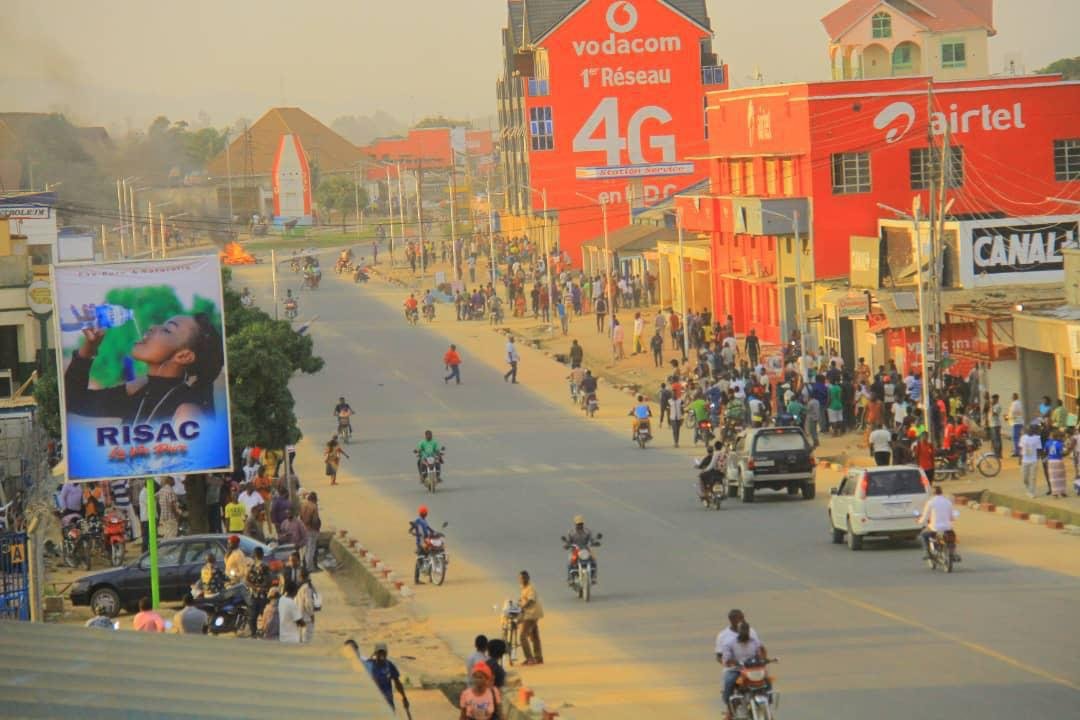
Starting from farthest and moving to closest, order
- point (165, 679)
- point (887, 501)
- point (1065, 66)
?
point (1065, 66), point (887, 501), point (165, 679)

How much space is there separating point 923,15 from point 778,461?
74.8 metres

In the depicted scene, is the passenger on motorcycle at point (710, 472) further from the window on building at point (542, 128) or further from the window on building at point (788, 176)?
the window on building at point (542, 128)

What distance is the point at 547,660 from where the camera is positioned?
2339 centimetres

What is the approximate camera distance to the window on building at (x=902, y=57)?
106812 millimetres

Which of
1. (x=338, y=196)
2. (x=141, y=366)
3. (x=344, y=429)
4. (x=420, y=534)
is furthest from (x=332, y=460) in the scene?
(x=338, y=196)

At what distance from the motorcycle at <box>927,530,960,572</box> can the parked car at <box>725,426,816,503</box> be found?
8610 millimetres

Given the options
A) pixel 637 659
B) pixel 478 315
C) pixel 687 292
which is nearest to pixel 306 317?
pixel 478 315

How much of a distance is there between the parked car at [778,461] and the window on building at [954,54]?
7372 centimetres

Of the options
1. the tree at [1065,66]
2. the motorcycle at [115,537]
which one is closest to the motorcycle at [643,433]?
the motorcycle at [115,537]

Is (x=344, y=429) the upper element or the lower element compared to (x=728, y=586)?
upper

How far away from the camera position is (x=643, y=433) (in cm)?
4581

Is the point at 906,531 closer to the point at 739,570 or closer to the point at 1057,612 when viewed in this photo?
the point at 739,570

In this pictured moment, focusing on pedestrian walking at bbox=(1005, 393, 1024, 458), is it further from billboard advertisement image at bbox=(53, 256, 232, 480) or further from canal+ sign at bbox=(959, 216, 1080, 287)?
billboard advertisement image at bbox=(53, 256, 232, 480)

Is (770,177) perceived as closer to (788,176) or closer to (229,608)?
(788,176)
